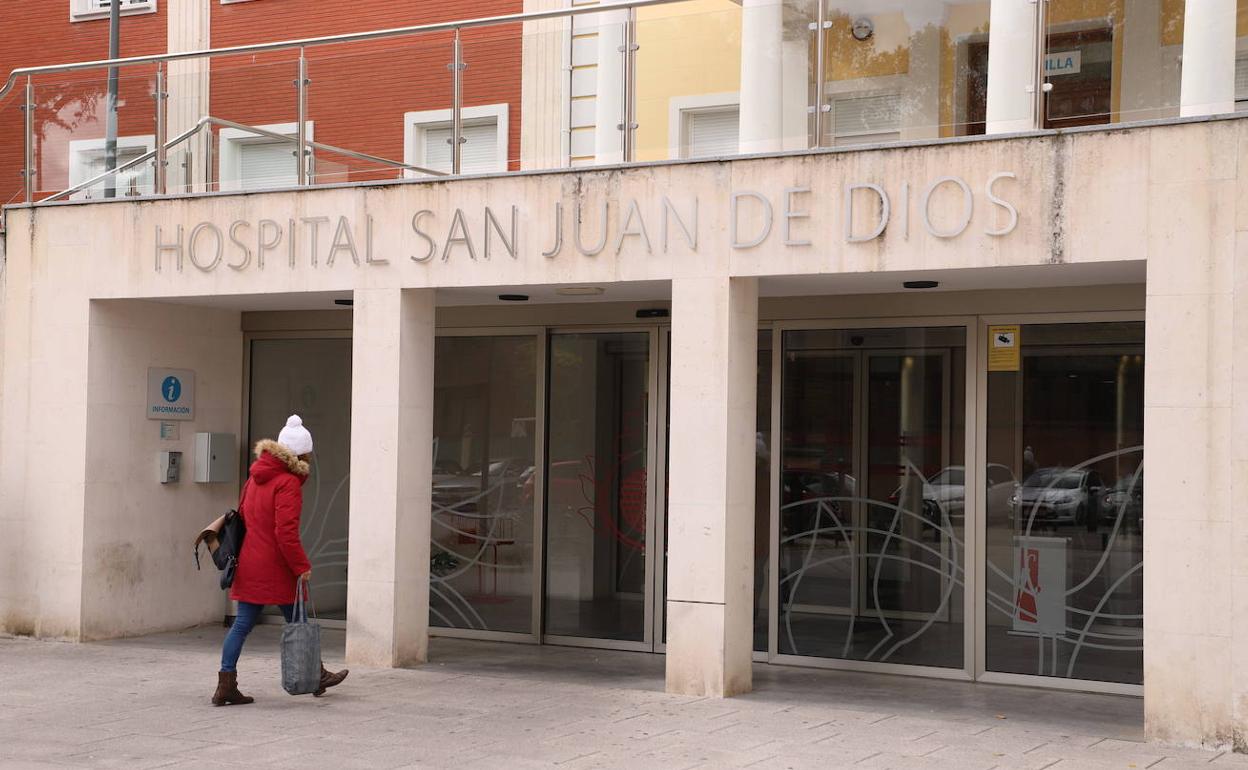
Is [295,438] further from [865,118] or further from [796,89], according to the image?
[865,118]

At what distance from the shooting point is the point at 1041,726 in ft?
31.8

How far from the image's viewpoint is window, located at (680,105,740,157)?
10.6 m

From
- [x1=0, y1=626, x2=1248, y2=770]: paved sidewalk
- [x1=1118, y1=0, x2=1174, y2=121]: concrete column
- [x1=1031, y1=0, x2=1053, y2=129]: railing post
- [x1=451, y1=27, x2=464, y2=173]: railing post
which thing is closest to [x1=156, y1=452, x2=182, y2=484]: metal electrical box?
[x1=0, y1=626, x2=1248, y2=770]: paved sidewalk

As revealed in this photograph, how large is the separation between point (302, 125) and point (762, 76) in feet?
13.1

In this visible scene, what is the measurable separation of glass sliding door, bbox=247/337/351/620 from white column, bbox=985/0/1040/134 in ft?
22.6

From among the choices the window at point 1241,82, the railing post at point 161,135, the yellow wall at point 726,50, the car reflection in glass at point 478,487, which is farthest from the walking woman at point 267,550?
the window at point 1241,82

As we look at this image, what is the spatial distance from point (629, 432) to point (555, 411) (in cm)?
75

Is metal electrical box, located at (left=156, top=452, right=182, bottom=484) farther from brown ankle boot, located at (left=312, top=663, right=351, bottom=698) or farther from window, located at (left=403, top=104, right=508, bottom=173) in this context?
brown ankle boot, located at (left=312, top=663, right=351, bottom=698)

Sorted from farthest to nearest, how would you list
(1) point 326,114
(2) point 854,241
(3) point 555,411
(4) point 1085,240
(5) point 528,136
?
(3) point 555,411 < (1) point 326,114 < (5) point 528,136 < (2) point 854,241 < (4) point 1085,240

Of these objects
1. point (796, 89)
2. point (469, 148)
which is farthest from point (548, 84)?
point (796, 89)

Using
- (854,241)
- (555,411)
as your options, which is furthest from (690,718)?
(555,411)

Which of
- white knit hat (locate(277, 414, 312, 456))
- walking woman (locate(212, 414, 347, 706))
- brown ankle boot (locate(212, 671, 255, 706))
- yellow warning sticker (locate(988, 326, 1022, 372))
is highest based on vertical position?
yellow warning sticker (locate(988, 326, 1022, 372))

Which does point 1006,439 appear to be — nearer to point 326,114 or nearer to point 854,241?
point 854,241

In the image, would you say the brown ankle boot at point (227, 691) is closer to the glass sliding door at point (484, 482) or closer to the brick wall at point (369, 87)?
the glass sliding door at point (484, 482)
